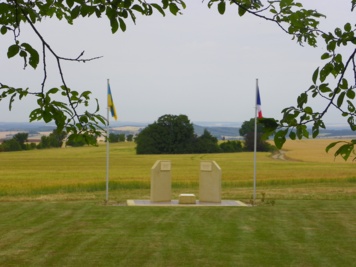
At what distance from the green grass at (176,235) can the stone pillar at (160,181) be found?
1.94 meters

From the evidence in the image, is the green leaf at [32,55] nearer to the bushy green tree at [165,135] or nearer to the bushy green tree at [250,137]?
the bushy green tree at [165,135]

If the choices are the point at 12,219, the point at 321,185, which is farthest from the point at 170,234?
the point at 321,185

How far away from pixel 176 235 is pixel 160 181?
705 centimetres

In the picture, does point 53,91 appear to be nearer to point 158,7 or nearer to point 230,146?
point 158,7

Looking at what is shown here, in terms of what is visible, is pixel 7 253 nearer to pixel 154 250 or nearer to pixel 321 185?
pixel 154 250

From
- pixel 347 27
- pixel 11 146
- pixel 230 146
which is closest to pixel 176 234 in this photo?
pixel 347 27

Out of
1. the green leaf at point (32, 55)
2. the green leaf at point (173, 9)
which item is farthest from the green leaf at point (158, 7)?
the green leaf at point (32, 55)

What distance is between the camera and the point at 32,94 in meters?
5.46

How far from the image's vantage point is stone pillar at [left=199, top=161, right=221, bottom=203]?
66.3 feet

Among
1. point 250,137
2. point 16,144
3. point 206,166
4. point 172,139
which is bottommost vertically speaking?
point 16,144

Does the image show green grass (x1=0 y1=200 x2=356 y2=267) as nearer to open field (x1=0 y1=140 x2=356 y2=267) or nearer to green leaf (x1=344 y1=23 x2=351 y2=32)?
open field (x1=0 y1=140 x2=356 y2=267)

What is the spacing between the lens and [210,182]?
20391mm

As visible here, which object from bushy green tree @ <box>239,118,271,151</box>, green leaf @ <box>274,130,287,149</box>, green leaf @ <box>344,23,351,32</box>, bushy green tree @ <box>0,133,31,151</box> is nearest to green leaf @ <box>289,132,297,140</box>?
green leaf @ <box>274,130,287,149</box>

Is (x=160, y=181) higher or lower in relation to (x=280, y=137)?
lower
